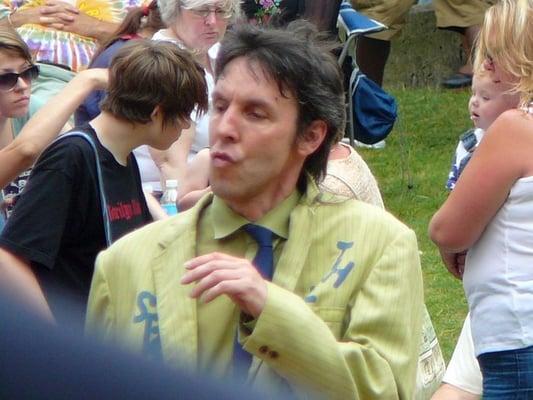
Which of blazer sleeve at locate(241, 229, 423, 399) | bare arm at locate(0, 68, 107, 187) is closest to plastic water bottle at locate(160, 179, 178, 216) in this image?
bare arm at locate(0, 68, 107, 187)

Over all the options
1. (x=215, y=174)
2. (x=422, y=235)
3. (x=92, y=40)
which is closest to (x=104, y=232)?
(x=215, y=174)

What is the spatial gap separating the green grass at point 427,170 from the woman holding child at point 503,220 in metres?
2.38

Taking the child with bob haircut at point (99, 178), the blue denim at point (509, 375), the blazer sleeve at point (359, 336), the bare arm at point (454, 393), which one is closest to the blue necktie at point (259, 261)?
the blazer sleeve at point (359, 336)

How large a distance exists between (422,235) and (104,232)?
14.8 feet

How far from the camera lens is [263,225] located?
7.88ft

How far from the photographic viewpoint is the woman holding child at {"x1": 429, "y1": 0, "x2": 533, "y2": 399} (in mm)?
3164

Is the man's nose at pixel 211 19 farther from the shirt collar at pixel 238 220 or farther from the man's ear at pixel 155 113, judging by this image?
the shirt collar at pixel 238 220

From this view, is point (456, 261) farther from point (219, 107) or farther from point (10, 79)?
point (10, 79)

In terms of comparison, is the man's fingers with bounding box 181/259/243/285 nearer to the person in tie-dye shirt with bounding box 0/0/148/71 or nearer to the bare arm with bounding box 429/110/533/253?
the bare arm with bounding box 429/110/533/253

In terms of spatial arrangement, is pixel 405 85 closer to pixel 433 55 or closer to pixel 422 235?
pixel 433 55

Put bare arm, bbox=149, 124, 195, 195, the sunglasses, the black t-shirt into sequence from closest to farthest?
the black t-shirt → the sunglasses → bare arm, bbox=149, 124, 195, 195

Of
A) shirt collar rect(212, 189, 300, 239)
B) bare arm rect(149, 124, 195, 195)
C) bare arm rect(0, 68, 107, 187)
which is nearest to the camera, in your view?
shirt collar rect(212, 189, 300, 239)

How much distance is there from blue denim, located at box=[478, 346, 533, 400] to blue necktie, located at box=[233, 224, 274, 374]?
3.85 ft

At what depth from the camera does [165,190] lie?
15.6ft
